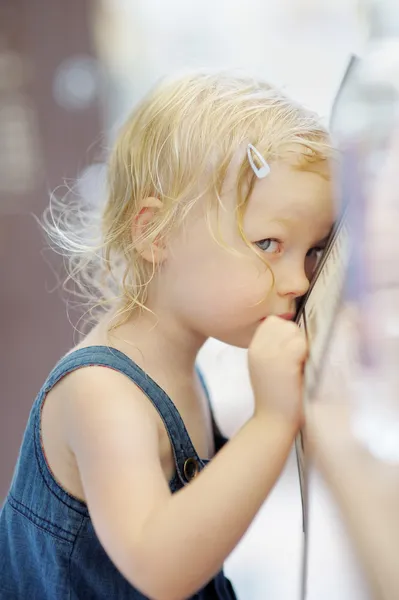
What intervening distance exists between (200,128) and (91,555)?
338mm

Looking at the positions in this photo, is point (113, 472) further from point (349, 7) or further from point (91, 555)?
point (349, 7)

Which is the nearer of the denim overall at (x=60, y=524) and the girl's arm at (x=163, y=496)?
the girl's arm at (x=163, y=496)

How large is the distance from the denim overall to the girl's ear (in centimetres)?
8

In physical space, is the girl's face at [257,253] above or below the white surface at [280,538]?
above

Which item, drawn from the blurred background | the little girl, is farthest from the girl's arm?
the blurred background

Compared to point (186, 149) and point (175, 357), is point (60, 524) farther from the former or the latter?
point (186, 149)

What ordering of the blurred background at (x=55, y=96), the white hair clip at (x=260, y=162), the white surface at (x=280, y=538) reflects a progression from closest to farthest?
1. the white surface at (x=280, y=538)
2. the white hair clip at (x=260, y=162)
3. the blurred background at (x=55, y=96)

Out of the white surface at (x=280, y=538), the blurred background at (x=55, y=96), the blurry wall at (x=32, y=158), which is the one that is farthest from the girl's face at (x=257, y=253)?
the blurry wall at (x=32, y=158)

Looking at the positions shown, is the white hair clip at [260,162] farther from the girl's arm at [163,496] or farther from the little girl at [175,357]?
the girl's arm at [163,496]

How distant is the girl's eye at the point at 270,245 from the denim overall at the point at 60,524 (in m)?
0.13

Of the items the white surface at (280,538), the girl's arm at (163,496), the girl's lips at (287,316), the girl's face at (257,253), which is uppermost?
the girl's face at (257,253)

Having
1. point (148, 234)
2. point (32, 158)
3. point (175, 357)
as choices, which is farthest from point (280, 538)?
point (32, 158)

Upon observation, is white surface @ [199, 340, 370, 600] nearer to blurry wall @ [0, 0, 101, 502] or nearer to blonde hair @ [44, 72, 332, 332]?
blonde hair @ [44, 72, 332, 332]

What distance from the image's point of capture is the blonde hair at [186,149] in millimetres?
544
